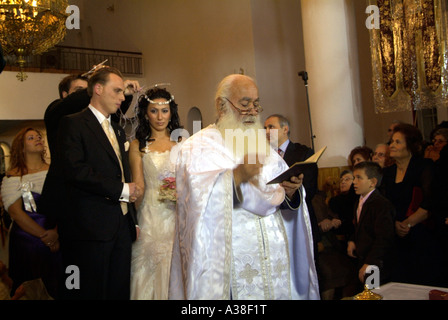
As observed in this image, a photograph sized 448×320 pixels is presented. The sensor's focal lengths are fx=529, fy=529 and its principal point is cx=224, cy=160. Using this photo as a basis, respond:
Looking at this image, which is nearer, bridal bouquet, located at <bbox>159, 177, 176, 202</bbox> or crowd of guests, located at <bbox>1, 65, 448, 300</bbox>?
crowd of guests, located at <bbox>1, 65, 448, 300</bbox>

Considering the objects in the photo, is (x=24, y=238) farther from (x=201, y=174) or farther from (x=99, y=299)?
(x=201, y=174)

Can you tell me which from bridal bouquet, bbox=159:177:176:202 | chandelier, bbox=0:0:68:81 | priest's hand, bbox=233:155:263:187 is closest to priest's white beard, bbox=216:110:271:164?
priest's hand, bbox=233:155:263:187

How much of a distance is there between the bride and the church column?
4249 millimetres

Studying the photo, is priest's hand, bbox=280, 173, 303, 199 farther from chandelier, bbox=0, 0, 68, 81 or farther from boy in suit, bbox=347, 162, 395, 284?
chandelier, bbox=0, 0, 68, 81

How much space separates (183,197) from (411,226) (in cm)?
273

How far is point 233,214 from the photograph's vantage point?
304 cm

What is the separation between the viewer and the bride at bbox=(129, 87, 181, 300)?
4.10 meters

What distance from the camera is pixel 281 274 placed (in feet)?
10.2

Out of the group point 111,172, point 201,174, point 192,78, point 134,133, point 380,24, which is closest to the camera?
point 201,174

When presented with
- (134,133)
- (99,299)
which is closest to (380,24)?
(134,133)

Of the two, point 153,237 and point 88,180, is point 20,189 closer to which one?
point 153,237

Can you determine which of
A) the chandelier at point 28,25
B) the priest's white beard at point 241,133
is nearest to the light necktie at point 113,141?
the priest's white beard at point 241,133

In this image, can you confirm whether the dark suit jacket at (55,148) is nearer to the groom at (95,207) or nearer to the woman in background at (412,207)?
the groom at (95,207)

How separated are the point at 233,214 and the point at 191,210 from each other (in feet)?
0.90
